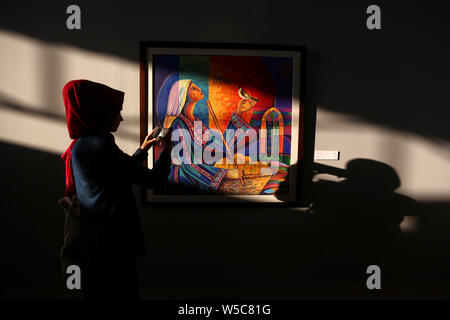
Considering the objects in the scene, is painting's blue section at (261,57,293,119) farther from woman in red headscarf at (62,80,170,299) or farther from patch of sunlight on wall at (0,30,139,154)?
woman in red headscarf at (62,80,170,299)

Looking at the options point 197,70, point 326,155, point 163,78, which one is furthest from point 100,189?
point 326,155

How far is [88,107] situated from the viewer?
133 cm

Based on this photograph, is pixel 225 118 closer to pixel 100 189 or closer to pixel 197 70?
pixel 197 70

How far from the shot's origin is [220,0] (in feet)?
6.63

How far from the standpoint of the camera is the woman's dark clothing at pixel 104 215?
4.35ft

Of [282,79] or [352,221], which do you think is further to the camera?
[352,221]

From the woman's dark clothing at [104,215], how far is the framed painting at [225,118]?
0.69m

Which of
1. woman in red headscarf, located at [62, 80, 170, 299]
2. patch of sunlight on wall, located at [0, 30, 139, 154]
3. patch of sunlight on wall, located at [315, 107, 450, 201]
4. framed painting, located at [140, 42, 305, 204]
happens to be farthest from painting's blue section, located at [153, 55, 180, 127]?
patch of sunlight on wall, located at [315, 107, 450, 201]

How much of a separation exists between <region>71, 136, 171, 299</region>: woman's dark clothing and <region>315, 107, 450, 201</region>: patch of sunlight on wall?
55.6 inches

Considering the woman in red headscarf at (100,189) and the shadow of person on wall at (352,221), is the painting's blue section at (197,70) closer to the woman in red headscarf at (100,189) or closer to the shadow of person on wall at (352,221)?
the woman in red headscarf at (100,189)

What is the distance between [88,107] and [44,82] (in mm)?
984

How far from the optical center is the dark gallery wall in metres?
2.01

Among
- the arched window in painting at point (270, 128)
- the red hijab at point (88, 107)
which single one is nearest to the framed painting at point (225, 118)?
the arched window in painting at point (270, 128)
